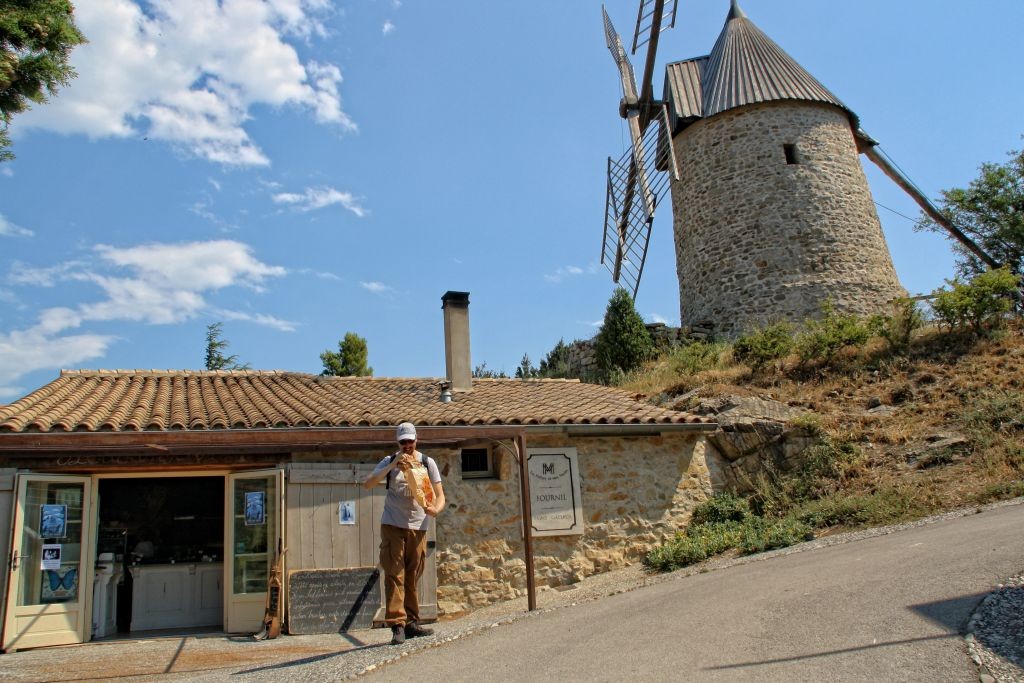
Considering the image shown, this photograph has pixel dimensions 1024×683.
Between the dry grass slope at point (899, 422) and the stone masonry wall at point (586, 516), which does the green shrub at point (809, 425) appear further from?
the stone masonry wall at point (586, 516)

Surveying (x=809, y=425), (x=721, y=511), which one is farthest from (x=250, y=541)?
(x=809, y=425)

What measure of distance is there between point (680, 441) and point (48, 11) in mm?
9763

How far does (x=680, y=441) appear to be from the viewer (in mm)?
11172

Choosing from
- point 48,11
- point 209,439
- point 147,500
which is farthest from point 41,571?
point 48,11

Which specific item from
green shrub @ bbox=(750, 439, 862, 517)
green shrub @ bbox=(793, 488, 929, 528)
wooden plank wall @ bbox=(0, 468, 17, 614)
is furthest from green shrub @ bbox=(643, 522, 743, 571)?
wooden plank wall @ bbox=(0, 468, 17, 614)

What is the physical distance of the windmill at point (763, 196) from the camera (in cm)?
1844

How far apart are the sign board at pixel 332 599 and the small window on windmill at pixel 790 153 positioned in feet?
48.7

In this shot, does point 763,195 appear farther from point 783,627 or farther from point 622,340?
point 783,627

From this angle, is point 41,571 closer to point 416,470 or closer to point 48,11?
point 416,470

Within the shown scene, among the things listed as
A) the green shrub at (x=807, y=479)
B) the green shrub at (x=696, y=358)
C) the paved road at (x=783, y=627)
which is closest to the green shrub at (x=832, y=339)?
the green shrub at (x=696, y=358)

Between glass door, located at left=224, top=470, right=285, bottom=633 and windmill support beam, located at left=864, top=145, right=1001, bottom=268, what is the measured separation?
18.2m

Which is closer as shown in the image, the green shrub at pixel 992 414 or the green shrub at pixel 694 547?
the green shrub at pixel 694 547

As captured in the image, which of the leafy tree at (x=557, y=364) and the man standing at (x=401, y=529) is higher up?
the leafy tree at (x=557, y=364)

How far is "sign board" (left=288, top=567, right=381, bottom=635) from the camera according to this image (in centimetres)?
847
